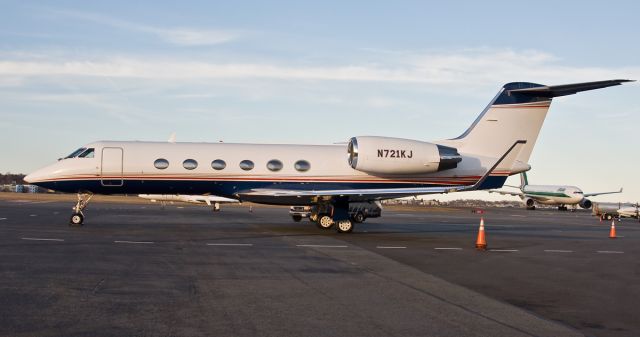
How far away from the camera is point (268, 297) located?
1041cm

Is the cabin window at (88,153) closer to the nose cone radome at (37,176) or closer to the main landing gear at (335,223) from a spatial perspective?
the nose cone radome at (37,176)

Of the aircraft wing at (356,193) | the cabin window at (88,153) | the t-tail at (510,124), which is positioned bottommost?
the aircraft wing at (356,193)

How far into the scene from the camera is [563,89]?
25375mm

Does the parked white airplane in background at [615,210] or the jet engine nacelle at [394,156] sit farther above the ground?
the jet engine nacelle at [394,156]

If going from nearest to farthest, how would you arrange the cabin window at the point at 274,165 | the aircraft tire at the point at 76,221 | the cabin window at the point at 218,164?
the aircraft tire at the point at 76,221
the cabin window at the point at 218,164
the cabin window at the point at 274,165

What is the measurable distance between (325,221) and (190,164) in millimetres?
5590

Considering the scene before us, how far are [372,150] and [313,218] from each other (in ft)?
13.8

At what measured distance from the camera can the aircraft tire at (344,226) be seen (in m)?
25.2

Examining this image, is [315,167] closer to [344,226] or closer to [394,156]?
[344,226]

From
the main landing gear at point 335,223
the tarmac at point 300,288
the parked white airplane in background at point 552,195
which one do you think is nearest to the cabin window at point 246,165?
the main landing gear at point 335,223

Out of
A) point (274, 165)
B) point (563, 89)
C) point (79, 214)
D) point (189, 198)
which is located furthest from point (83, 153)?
point (563, 89)

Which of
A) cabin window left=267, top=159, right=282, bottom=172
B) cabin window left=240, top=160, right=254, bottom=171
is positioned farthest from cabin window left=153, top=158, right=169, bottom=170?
cabin window left=267, top=159, right=282, bottom=172

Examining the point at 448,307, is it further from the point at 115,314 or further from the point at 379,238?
the point at 379,238

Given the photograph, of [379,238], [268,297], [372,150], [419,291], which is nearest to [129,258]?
[268,297]
